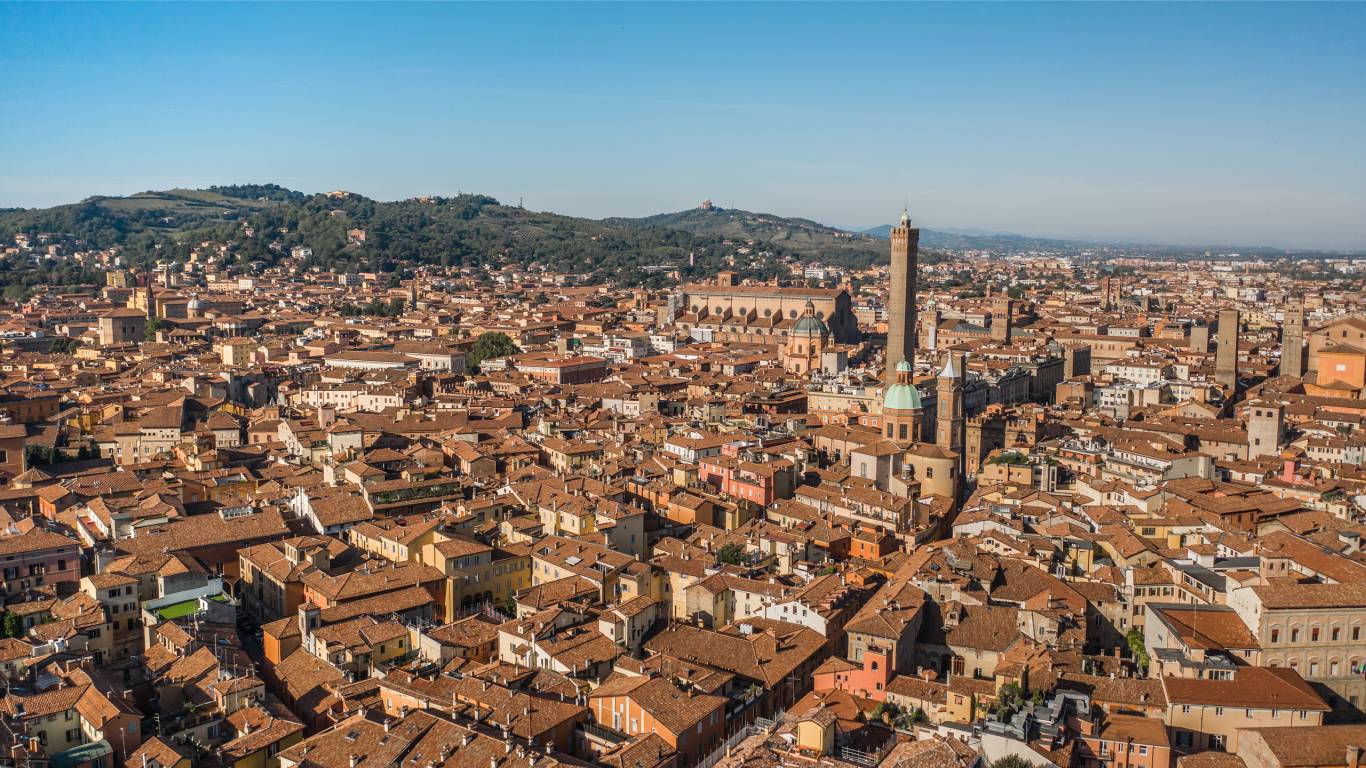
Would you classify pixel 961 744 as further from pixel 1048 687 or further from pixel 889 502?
pixel 889 502

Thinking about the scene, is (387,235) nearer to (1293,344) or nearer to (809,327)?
(809,327)

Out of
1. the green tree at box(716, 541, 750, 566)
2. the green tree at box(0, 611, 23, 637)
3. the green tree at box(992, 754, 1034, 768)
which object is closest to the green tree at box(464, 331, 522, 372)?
the green tree at box(716, 541, 750, 566)

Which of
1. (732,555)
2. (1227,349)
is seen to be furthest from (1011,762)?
(1227,349)

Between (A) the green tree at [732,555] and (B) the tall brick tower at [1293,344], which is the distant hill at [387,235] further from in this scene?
(A) the green tree at [732,555]

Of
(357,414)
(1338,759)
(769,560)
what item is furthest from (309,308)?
(1338,759)

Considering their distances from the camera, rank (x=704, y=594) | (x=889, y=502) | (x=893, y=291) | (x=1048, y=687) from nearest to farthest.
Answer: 1. (x=1048, y=687)
2. (x=704, y=594)
3. (x=889, y=502)
4. (x=893, y=291)
